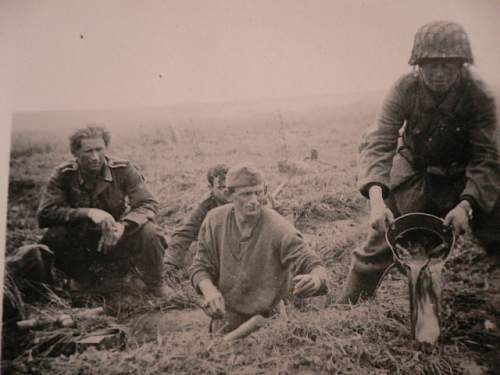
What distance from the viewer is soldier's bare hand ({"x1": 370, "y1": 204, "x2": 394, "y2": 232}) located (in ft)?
13.1

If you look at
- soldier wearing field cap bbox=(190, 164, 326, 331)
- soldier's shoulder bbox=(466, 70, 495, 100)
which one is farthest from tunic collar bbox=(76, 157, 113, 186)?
soldier's shoulder bbox=(466, 70, 495, 100)

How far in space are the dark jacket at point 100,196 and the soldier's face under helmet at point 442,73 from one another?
2.15m

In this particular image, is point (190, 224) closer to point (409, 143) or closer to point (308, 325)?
point (308, 325)

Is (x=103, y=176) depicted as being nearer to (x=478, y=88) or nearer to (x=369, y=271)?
(x=369, y=271)

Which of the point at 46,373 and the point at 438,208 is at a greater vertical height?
the point at 438,208

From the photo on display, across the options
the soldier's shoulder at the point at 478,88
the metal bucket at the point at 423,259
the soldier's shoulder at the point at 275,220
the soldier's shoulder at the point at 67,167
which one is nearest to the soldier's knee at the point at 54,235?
the soldier's shoulder at the point at 67,167

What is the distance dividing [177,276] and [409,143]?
1.88 metres

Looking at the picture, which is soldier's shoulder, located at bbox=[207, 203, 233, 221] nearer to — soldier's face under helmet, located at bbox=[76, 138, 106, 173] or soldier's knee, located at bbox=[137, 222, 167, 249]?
soldier's knee, located at bbox=[137, 222, 167, 249]

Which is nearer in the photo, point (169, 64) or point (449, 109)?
point (449, 109)

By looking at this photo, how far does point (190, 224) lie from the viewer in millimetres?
4242

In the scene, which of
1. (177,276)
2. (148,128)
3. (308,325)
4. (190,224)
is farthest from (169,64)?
Result: (308,325)

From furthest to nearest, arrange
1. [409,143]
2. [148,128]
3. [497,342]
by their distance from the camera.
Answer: [148,128] → [409,143] → [497,342]

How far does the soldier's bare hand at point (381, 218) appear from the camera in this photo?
4.00 m

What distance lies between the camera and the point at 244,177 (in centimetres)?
414
